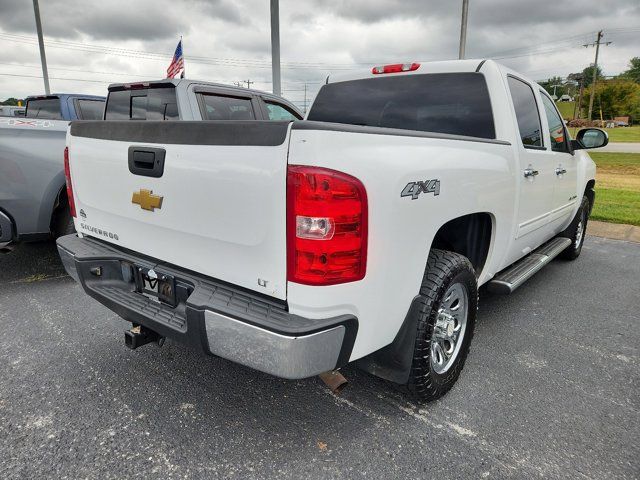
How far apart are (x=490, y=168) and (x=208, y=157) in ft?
5.38

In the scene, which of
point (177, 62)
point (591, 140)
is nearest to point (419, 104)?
point (591, 140)

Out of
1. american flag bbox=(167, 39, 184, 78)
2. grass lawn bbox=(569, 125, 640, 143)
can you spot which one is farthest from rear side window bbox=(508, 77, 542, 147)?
grass lawn bbox=(569, 125, 640, 143)

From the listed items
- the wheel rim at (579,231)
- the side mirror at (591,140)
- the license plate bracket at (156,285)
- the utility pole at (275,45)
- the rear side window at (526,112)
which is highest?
the utility pole at (275,45)

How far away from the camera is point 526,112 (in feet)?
11.1

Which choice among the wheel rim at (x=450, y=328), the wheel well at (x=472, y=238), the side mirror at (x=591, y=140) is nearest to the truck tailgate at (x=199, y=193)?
the wheel rim at (x=450, y=328)

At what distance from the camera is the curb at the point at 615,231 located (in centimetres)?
679

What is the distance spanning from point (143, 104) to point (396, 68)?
3.17 metres

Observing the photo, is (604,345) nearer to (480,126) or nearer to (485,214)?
(485,214)

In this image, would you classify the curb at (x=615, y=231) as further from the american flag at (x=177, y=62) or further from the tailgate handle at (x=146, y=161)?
the american flag at (x=177, y=62)

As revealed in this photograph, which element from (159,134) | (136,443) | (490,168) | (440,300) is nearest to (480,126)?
(490,168)

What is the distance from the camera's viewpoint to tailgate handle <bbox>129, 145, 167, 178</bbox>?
2121 millimetres

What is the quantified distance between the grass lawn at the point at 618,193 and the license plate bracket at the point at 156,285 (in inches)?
319

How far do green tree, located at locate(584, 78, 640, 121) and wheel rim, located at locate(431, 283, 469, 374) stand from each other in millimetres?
97208

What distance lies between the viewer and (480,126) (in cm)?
300
